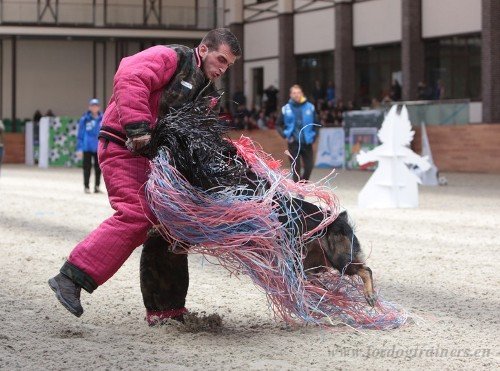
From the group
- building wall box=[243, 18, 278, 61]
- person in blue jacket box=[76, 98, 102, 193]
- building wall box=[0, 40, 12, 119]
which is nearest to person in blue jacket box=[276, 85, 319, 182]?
person in blue jacket box=[76, 98, 102, 193]

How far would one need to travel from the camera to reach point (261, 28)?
4838cm

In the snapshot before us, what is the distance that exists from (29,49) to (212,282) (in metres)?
46.2

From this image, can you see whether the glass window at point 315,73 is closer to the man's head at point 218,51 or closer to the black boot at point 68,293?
the man's head at point 218,51

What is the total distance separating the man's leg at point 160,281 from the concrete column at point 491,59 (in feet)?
91.5

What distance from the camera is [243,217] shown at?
20.0 ft

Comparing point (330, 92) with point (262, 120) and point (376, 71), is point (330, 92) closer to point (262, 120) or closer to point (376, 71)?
point (376, 71)

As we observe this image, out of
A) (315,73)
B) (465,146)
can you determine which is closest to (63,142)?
(315,73)

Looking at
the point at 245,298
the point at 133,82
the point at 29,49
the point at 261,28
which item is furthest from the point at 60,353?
the point at 29,49

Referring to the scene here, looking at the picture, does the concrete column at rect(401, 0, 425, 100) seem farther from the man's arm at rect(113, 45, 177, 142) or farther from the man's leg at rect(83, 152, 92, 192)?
the man's arm at rect(113, 45, 177, 142)

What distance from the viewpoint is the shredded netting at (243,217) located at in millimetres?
6117

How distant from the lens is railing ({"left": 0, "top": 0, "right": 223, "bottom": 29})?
49.0 meters

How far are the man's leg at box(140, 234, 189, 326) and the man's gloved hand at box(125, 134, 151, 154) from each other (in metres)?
0.73

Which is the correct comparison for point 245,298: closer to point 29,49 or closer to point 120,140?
point 120,140

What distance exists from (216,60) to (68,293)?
1.68 meters
